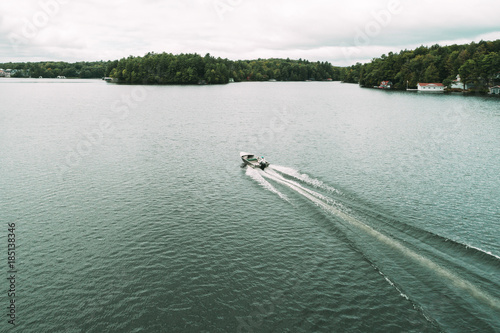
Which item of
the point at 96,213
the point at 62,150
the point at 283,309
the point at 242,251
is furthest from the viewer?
the point at 62,150

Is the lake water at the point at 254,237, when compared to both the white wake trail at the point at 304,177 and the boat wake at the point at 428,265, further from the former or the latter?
the white wake trail at the point at 304,177

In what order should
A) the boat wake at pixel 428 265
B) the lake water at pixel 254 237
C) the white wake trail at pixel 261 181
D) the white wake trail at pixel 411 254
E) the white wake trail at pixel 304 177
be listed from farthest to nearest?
1. the white wake trail at pixel 304 177
2. the white wake trail at pixel 261 181
3. the white wake trail at pixel 411 254
4. the lake water at pixel 254 237
5. the boat wake at pixel 428 265

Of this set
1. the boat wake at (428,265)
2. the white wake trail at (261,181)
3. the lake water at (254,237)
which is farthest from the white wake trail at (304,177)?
the boat wake at (428,265)

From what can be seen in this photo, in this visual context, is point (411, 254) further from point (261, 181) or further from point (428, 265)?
point (261, 181)

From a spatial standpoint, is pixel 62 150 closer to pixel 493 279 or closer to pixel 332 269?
pixel 332 269

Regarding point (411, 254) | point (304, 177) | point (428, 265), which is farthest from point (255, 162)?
point (428, 265)

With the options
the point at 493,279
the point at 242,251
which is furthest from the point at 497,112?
the point at 242,251
